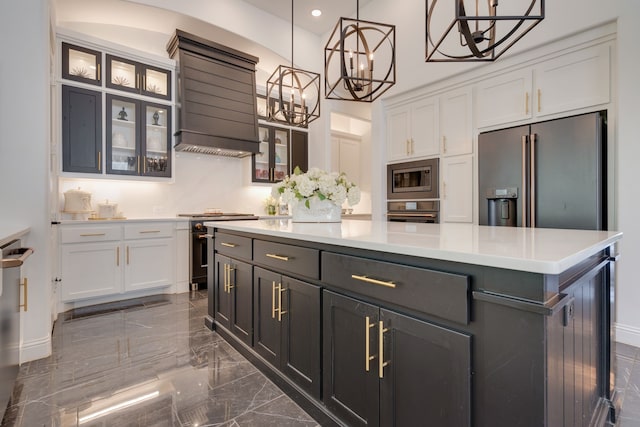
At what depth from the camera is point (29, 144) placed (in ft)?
7.25

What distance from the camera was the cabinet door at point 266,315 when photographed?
1.88 meters

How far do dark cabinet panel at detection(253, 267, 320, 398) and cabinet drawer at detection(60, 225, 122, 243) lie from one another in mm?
2294

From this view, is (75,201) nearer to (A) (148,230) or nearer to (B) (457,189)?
(A) (148,230)

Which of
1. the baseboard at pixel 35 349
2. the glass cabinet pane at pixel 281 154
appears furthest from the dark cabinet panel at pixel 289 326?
the glass cabinet pane at pixel 281 154

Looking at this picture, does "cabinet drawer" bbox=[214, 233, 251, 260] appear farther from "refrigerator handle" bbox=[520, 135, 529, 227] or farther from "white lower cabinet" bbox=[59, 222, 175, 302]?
"refrigerator handle" bbox=[520, 135, 529, 227]

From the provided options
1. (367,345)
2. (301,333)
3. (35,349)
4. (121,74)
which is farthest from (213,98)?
(367,345)

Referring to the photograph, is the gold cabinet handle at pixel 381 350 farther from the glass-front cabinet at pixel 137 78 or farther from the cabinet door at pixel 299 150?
the cabinet door at pixel 299 150

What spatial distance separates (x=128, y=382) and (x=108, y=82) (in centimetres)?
327

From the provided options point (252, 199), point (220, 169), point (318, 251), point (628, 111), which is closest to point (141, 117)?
point (220, 169)

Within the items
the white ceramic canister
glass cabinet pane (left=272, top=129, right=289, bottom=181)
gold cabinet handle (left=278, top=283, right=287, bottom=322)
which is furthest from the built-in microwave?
the white ceramic canister

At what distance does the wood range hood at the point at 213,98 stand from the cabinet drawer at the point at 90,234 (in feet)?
4.34

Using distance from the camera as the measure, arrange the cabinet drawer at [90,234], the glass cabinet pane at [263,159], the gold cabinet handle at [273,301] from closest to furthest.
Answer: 1. the gold cabinet handle at [273,301]
2. the cabinet drawer at [90,234]
3. the glass cabinet pane at [263,159]

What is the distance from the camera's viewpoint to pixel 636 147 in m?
2.43

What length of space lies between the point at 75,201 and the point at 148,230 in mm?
801
